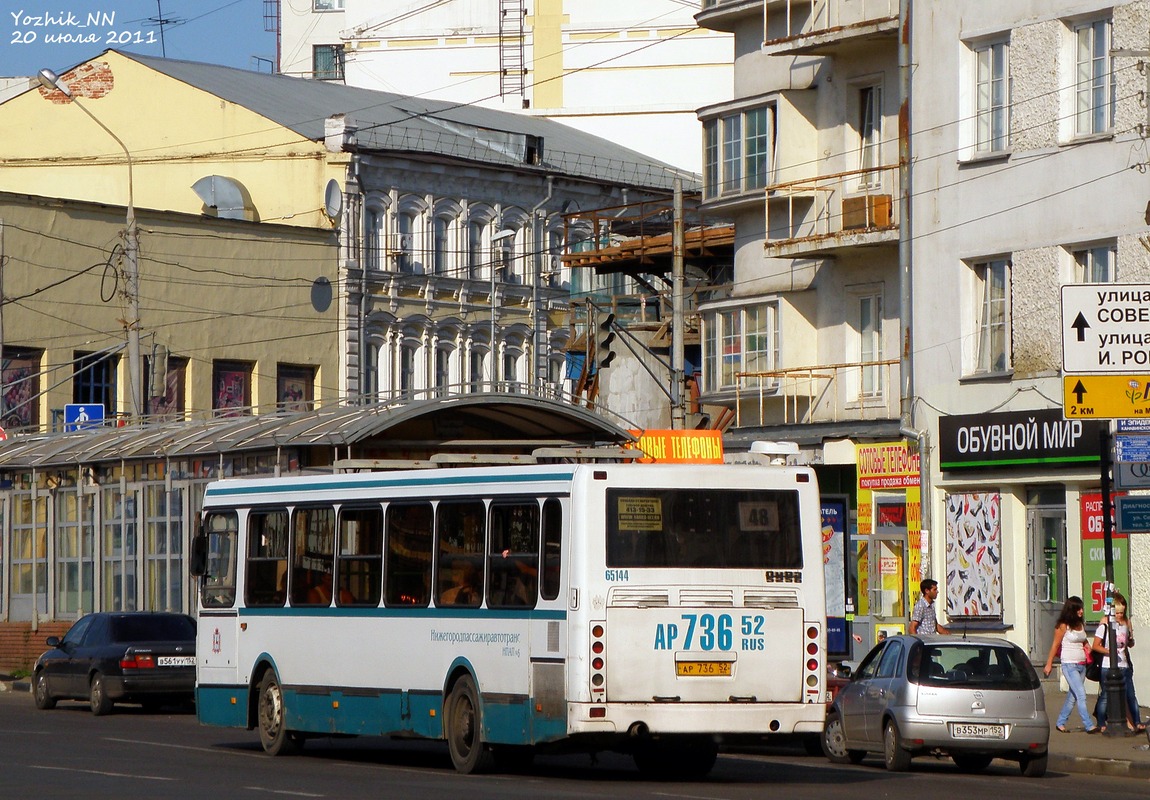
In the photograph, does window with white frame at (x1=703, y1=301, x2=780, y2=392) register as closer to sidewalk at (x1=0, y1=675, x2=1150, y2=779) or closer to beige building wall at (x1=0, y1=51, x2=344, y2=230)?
sidewalk at (x1=0, y1=675, x2=1150, y2=779)

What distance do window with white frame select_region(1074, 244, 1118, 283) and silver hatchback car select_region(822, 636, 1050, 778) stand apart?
10.8m

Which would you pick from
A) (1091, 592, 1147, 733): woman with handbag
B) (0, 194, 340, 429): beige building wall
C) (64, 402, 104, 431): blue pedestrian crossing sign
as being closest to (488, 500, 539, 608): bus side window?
(1091, 592, 1147, 733): woman with handbag

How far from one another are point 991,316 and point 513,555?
15804 mm

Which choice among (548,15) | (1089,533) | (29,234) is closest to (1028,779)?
(1089,533)

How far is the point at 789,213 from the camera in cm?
3853

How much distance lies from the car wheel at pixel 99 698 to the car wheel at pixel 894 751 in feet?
41.4

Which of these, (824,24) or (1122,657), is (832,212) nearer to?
(824,24)

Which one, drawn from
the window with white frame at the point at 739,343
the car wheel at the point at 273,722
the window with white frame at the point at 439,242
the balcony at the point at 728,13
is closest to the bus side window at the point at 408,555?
the car wheel at the point at 273,722

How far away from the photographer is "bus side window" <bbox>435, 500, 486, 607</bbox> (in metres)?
19.9

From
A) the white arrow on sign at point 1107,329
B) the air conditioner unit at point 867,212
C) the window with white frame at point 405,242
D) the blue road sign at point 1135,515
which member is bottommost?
the blue road sign at point 1135,515

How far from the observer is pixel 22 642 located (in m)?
42.8

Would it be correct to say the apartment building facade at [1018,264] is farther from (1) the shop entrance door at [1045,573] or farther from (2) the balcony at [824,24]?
(2) the balcony at [824,24]

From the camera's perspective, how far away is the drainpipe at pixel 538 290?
2635 inches

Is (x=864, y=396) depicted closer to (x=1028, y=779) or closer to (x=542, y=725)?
(x=1028, y=779)
